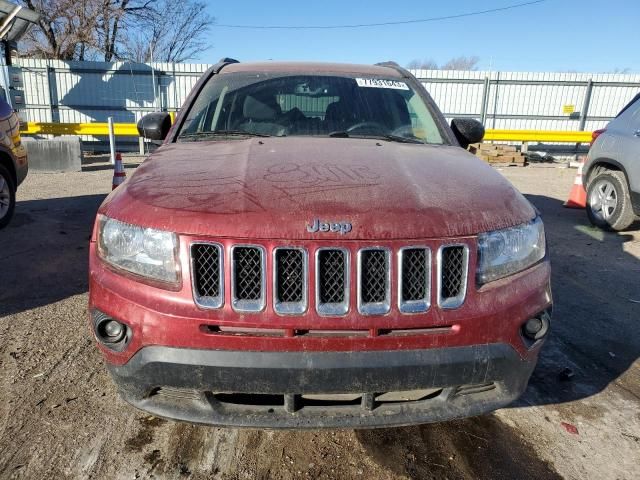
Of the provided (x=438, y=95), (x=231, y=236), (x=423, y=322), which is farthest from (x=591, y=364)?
(x=438, y=95)

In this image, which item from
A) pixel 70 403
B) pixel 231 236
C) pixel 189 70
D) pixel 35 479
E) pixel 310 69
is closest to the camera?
pixel 231 236

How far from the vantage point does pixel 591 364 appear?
123 inches

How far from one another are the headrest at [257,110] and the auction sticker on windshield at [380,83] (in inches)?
27.7

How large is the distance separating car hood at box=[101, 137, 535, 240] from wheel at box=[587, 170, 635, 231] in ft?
15.4

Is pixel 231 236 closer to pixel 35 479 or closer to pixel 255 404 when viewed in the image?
pixel 255 404

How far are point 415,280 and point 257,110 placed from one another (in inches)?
74.0

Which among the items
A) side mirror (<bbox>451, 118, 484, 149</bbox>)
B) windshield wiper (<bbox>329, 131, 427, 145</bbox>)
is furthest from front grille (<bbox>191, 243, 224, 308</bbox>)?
side mirror (<bbox>451, 118, 484, 149</bbox>)

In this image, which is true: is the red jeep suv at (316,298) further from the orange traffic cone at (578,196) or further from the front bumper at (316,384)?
the orange traffic cone at (578,196)

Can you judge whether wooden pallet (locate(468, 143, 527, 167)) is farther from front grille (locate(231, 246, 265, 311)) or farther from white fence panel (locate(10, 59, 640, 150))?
front grille (locate(231, 246, 265, 311))

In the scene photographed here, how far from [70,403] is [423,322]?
1.95 meters

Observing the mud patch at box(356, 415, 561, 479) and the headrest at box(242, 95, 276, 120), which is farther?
the headrest at box(242, 95, 276, 120)

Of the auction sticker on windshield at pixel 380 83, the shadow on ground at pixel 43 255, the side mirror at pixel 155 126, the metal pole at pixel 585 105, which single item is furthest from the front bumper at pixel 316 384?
the metal pole at pixel 585 105

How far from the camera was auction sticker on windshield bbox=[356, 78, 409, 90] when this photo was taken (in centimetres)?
344

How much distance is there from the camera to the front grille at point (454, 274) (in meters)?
1.83
